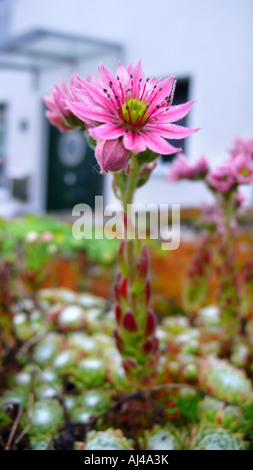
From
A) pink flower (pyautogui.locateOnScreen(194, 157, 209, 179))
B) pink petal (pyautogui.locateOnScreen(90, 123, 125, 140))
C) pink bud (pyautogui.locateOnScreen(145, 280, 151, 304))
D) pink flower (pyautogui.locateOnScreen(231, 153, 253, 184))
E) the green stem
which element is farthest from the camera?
pink flower (pyautogui.locateOnScreen(194, 157, 209, 179))

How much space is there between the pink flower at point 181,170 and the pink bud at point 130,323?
49cm

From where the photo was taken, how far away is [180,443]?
2.60 feet

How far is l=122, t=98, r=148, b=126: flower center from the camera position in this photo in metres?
0.60

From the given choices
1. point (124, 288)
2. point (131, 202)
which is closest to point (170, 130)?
point (131, 202)

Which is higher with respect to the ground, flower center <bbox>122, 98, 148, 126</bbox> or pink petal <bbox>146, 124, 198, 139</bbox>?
flower center <bbox>122, 98, 148, 126</bbox>

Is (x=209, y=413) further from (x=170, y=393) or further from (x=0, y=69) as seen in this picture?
(x=0, y=69)

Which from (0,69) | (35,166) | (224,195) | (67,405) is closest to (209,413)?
(67,405)

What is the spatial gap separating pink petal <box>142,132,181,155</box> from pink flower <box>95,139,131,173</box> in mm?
37

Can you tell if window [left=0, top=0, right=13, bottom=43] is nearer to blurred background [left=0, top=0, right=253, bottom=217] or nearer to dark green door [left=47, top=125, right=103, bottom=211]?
blurred background [left=0, top=0, right=253, bottom=217]

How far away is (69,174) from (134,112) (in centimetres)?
677

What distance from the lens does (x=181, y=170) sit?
1126 mm

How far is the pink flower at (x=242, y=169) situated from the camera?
979mm

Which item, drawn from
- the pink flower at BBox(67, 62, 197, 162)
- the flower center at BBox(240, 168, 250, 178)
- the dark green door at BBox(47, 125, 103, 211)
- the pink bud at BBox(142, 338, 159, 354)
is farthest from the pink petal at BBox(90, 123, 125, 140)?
the dark green door at BBox(47, 125, 103, 211)

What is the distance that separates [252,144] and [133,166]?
22.2 inches
